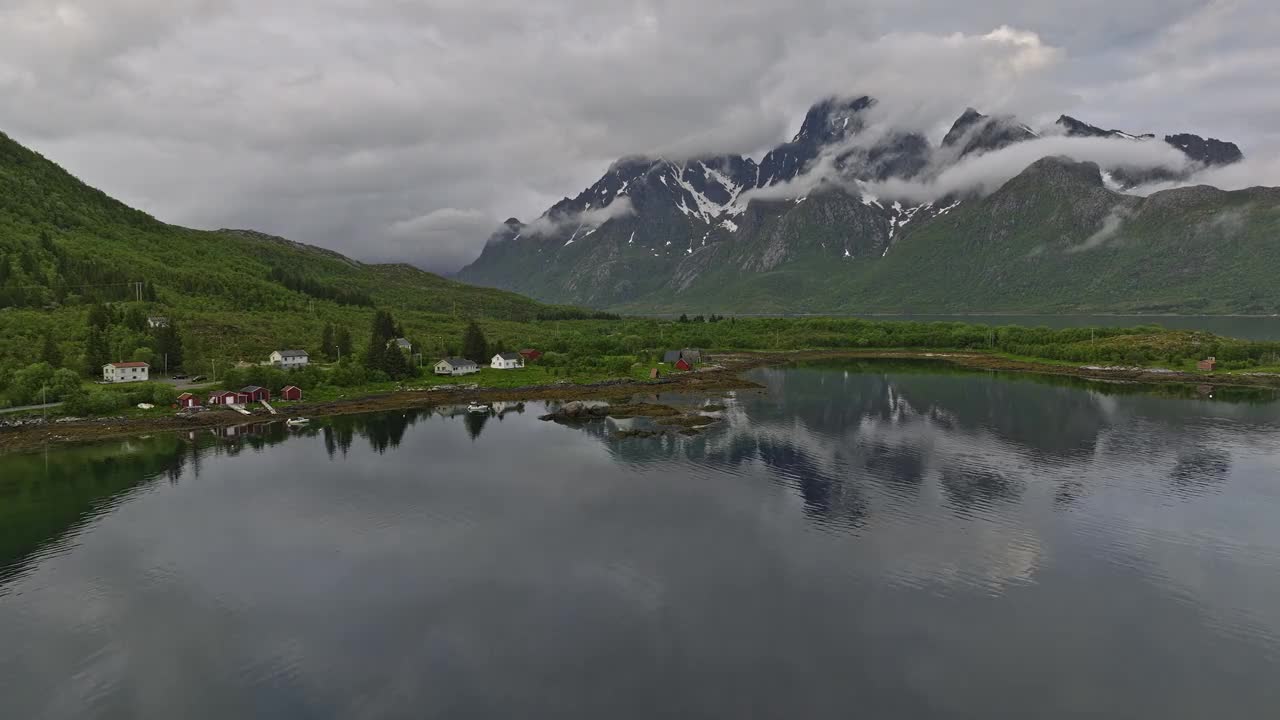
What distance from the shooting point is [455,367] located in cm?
11000

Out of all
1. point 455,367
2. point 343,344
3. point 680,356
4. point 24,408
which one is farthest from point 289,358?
point 680,356

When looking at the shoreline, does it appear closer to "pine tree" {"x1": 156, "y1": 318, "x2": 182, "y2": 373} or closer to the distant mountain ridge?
"pine tree" {"x1": 156, "y1": 318, "x2": 182, "y2": 373}

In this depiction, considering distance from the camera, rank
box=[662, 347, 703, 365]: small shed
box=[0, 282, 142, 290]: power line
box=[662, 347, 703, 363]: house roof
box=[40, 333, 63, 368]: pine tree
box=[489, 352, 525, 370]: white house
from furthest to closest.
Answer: box=[662, 347, 703, 363]: house roof
box=[662, 347, 703, 365]: small shed
box=[489, 352, 525, 370]: white house
box=[0, 282, 142, 290]: power line
box=[40, 333, 63, 368]: pine tree

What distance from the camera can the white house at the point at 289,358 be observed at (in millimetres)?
103000

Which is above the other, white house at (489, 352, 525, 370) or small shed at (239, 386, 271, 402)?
white house at (489, 352, 525, 370)

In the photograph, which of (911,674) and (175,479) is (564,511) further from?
(175,479)

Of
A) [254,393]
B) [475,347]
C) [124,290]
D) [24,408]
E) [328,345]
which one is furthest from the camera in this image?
[124,290]

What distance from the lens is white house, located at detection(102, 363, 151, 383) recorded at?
87500mm

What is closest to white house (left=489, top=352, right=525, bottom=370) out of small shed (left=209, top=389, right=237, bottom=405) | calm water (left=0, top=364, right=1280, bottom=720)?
small shed (left=209, top=389, right=237, bottom=405)

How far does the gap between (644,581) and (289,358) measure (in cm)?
8803

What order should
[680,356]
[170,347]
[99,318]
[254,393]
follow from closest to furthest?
1. [254,393]
2. [170,347]
3. [99,318]
4. [680,356]

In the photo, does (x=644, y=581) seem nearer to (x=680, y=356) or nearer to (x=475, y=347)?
(x=475, y=347)

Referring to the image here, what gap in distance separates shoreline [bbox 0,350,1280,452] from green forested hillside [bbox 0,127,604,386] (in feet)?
68.3

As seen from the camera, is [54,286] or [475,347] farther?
[54,286]
